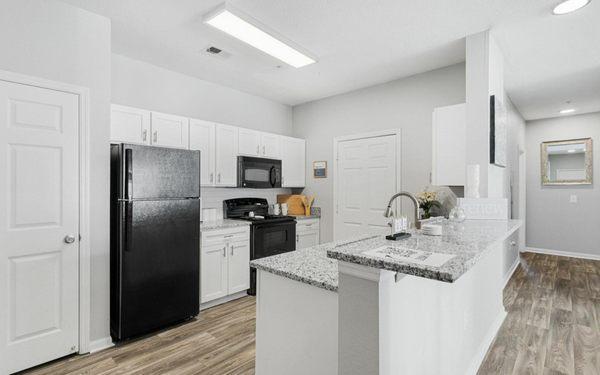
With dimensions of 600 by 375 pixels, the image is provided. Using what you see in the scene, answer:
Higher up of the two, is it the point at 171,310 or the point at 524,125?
the point at 524,125

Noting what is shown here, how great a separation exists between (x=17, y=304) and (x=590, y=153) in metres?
7.78

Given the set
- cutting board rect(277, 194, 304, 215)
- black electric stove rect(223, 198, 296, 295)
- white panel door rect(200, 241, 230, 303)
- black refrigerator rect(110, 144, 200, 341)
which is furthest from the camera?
cutting board rect(277, 194, 304, 215)

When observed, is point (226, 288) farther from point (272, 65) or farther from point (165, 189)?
point (272, 65)

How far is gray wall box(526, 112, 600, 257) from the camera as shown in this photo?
17.8 ft

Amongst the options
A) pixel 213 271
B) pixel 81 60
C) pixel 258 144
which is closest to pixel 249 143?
pixel 258 144

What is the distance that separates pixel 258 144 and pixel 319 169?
1063 mm

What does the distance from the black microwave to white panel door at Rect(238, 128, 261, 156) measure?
109 mm

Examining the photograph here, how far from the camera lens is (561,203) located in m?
5.72

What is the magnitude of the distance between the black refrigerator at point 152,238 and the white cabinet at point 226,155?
31.6 inches

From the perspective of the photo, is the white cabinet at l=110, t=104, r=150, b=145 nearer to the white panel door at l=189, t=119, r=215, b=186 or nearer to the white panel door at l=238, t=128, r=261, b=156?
the white panel door at l=189, t=119, r=215, b=186

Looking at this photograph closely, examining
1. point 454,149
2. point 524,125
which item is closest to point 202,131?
point 454,149

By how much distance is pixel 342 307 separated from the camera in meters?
1.13

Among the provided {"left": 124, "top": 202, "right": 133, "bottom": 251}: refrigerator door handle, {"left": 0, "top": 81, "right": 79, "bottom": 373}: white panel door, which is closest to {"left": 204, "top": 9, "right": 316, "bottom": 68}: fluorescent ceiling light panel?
{"left": 0, "top": 81, "right": 79, "bottom": 373}: white panel door

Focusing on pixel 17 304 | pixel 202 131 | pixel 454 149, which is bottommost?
pixel 17 304
